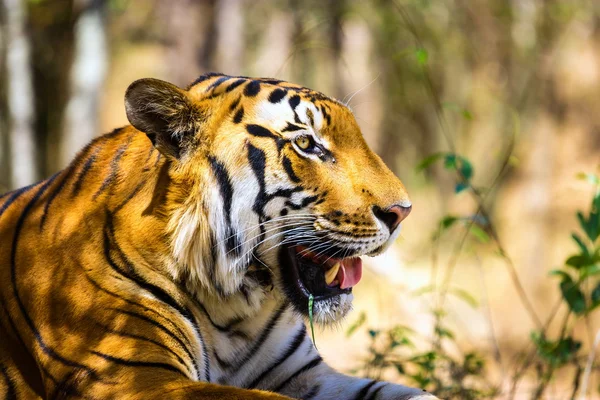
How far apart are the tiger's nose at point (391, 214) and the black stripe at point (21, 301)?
95cm

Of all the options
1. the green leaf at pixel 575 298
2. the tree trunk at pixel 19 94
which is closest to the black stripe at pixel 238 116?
the green leaf at pixel 575 298

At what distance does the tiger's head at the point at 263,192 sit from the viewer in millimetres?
2436

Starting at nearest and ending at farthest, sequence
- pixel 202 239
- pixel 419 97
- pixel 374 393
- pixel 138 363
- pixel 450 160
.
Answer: pixel 138 363 < pixel 202 239 < pixel 374 393 < pixel 450 160 < pixel 419 97

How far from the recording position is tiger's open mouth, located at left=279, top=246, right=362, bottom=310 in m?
2.55

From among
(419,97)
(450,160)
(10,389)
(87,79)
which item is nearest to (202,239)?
(10,389)

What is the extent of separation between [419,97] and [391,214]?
367 inches

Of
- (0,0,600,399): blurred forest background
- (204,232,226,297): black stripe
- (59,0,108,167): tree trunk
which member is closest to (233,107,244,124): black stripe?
(204,232,226,297): black stripe

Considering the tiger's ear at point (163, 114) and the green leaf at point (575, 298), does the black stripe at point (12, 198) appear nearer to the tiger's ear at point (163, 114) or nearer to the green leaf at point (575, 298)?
the tiger's ear at point (163, 114)

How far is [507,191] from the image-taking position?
954 centimetres

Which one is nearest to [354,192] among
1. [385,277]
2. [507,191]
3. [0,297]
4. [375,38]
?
[0,297]

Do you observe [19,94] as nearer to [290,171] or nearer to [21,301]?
[21,301]

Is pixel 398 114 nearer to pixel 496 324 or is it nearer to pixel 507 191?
pixel 507 191

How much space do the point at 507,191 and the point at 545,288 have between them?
133cm

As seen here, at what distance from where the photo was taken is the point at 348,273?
2629 millimetres
